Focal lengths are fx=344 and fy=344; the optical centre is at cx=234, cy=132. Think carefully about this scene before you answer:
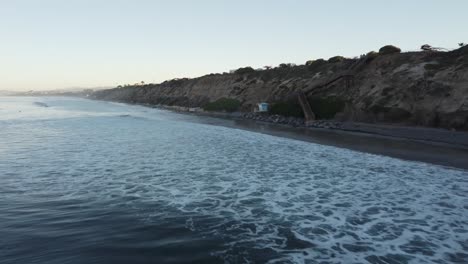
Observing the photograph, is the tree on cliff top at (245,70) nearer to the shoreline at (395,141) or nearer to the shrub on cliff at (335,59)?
the shrub on cliff at (335,59)

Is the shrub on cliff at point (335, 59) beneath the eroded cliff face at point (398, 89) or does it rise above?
above

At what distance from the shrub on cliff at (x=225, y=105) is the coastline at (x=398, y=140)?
27.1 metres

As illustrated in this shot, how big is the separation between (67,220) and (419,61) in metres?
39.3

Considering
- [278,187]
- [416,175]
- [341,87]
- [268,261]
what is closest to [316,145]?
[416,175]

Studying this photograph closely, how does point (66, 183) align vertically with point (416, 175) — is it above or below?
below

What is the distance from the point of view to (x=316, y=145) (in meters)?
25.1

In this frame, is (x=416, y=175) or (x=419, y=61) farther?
(x=419, y=61)

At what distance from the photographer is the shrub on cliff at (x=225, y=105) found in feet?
199

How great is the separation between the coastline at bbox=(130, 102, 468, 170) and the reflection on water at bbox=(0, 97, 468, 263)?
183cm

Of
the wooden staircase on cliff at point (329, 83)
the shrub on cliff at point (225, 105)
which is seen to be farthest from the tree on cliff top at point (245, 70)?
the wooden staircase on cliff at point (329, 83)

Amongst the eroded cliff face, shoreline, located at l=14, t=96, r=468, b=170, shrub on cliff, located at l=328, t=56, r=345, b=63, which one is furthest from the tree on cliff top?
shoreline, located at l=14, t=96, r=468, b=170

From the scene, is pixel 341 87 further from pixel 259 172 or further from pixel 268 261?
pixel 268 261

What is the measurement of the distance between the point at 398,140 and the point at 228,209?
62.9 ft

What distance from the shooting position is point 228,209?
11.1 meters
